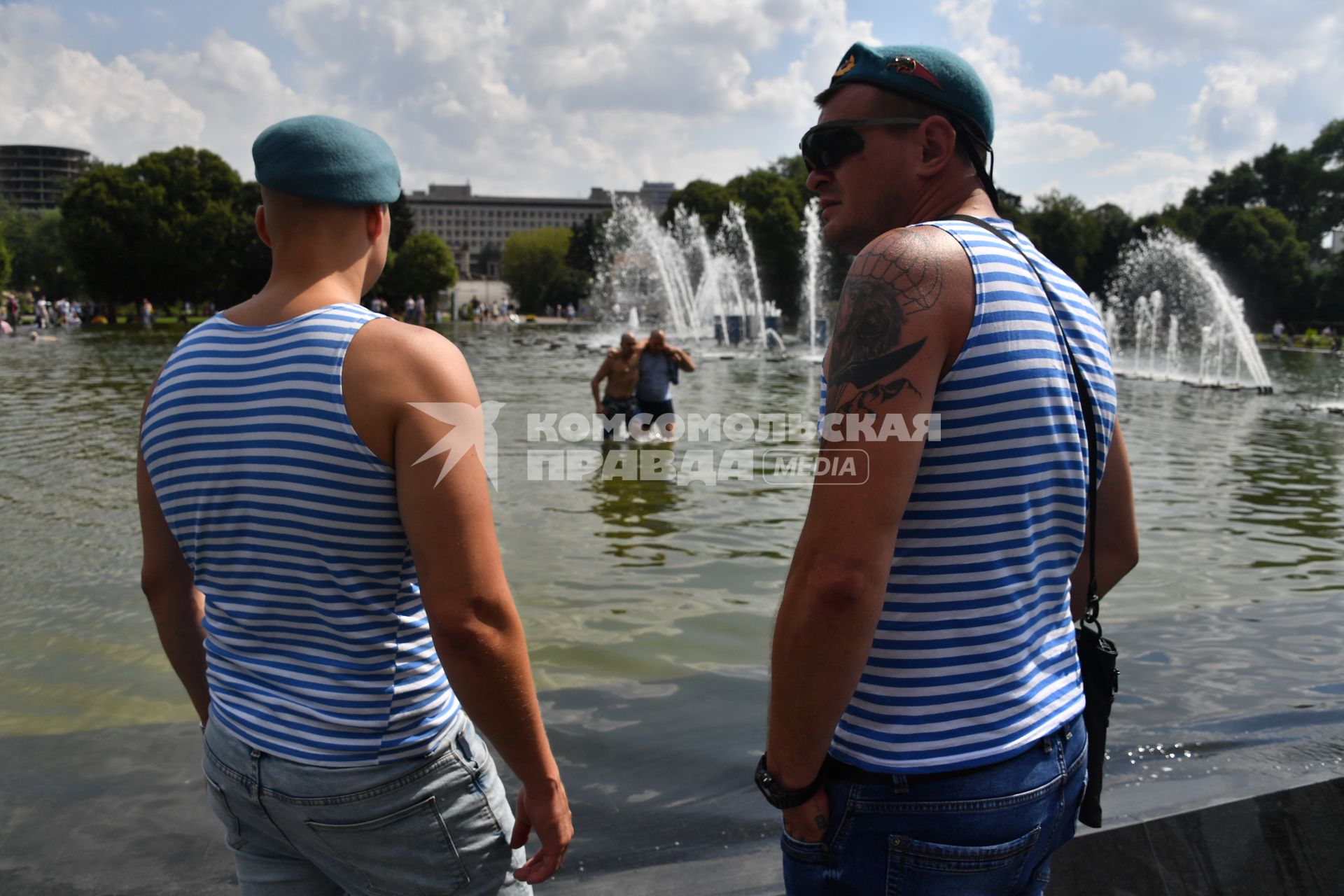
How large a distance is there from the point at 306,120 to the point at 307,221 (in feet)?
0.64

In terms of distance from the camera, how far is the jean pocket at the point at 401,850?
184cm

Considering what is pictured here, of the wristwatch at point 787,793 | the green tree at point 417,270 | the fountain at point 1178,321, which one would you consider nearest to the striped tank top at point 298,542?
the wristwatch at point 787,793

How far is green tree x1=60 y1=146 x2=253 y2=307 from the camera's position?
57.6m

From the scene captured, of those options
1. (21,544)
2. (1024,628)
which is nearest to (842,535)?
(1024,628)

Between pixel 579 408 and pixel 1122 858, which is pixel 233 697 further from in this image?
pixel 579 408

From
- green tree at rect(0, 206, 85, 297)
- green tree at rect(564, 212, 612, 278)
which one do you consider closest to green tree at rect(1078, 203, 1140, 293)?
green tree at rect(564, 212, 612, 278)

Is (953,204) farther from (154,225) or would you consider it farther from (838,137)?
(154,225)

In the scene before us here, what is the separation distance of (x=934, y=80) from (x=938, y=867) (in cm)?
143

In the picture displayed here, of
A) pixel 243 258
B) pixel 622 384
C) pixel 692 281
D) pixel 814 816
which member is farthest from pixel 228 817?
pixel 243 258

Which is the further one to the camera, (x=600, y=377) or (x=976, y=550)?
(x=600, y=377)

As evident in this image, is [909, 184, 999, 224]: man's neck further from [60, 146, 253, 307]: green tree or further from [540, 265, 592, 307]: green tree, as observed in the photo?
[540, 265, 592, 307]: green tree

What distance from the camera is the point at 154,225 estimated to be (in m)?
58.2

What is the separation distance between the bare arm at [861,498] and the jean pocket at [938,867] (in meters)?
0.22

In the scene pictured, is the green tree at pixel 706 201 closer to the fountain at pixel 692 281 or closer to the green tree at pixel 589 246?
the fountain at pixel 692 281
